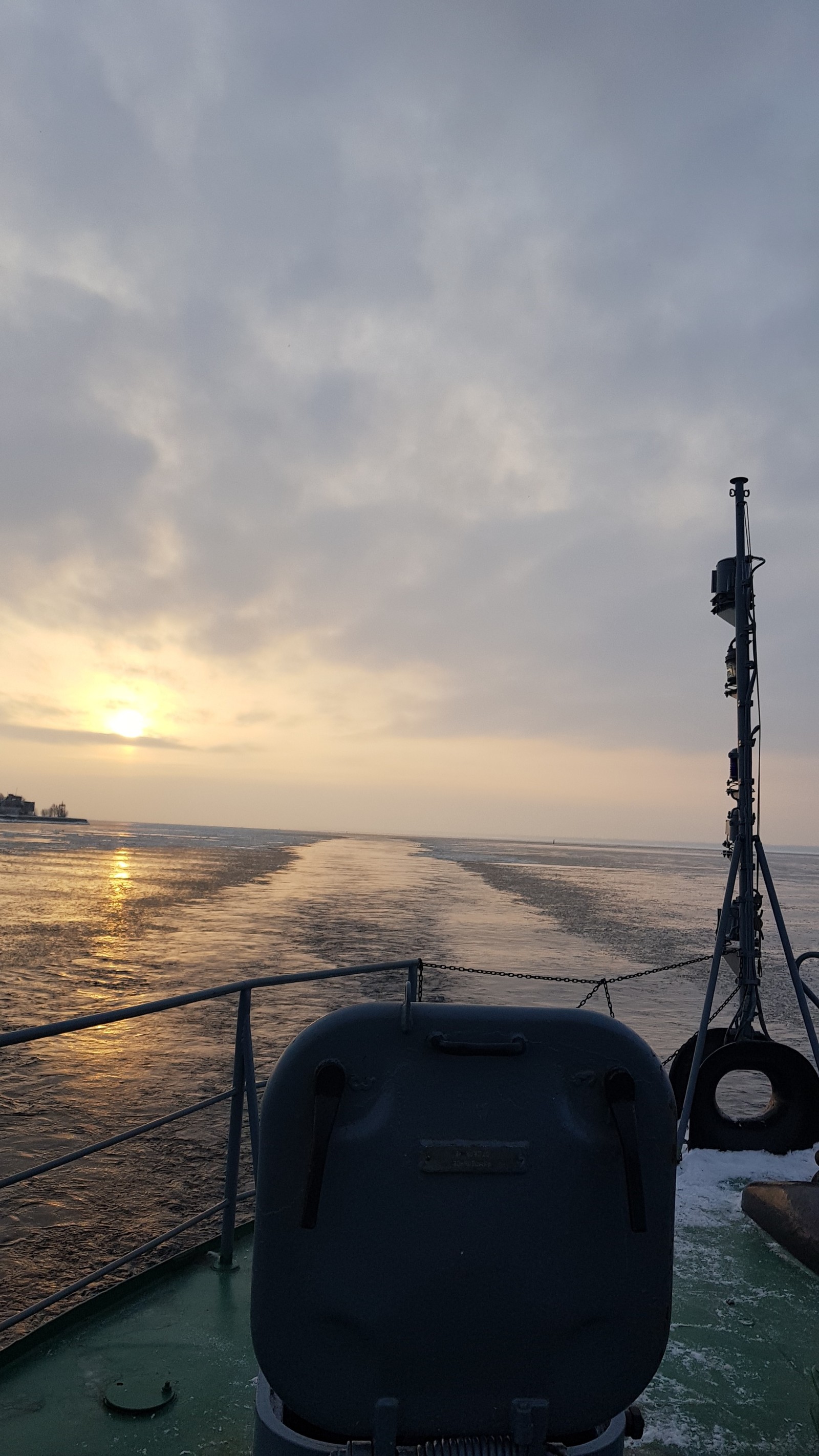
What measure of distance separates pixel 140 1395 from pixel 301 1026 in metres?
8.67

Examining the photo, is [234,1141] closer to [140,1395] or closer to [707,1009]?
[140,1395]

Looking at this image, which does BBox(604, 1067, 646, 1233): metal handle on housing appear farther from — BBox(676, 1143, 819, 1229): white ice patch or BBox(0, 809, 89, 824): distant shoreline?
BBox(0, 809, 89, 824): distant shoreline

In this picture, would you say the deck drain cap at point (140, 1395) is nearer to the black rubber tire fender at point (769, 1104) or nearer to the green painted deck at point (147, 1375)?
the green painted deck at point (147, 1375)

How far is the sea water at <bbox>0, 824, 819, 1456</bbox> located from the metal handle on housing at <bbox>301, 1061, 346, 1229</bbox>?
2086 millimetres

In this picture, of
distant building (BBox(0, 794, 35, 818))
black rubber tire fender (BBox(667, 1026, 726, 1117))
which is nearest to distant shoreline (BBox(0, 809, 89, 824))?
distant building (BBox(0, 794, 35, 818))

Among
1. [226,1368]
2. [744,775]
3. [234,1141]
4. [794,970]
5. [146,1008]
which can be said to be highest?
[744,775]

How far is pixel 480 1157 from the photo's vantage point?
1.69 meters

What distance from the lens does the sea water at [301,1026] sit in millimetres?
3414

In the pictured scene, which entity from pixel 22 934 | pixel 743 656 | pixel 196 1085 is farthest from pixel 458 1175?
pixel 22 934

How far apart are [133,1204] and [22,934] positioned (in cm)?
1589

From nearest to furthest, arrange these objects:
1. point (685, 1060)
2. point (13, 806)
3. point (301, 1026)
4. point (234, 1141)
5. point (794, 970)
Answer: point (234, 1141) → point (794, 970) → point (685, 1060) → point (301, 1026) → point (13, 806)

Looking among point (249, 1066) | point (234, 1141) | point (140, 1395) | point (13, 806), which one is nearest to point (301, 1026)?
point (234, 1141)

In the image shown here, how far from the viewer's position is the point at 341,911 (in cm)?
2680

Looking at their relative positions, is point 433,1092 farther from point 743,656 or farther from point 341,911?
point 341,911
